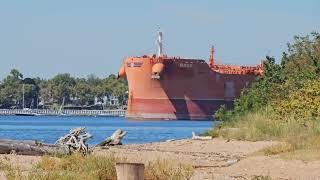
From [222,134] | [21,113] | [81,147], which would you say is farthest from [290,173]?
[21,113]

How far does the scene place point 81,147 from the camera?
22.1 meters

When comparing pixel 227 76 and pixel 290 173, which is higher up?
pixel 227 76

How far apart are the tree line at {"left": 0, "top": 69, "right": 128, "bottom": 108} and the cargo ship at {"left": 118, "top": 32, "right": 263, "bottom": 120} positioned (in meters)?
67.9

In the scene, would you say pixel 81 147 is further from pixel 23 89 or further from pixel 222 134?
pixel 23 89

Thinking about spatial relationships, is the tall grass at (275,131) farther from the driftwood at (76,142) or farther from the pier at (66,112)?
the pier at (66,112)

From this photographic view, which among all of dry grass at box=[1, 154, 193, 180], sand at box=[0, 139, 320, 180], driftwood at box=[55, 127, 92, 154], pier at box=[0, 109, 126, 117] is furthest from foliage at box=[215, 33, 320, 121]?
pier at box=[0, 109, 126, 117]

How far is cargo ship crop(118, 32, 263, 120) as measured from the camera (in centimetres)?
10625

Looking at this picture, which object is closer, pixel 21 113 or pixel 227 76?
pixel 227 76

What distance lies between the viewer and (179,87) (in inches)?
4232

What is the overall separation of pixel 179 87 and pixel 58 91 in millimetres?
80904

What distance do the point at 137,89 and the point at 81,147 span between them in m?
85.0

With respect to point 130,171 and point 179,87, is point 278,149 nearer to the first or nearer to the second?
point 130,171

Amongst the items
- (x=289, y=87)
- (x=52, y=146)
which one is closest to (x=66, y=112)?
(x=289, y=87)

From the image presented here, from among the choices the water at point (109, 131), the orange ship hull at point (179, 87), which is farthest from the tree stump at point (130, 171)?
the orange ship hull at point (179, 87)
